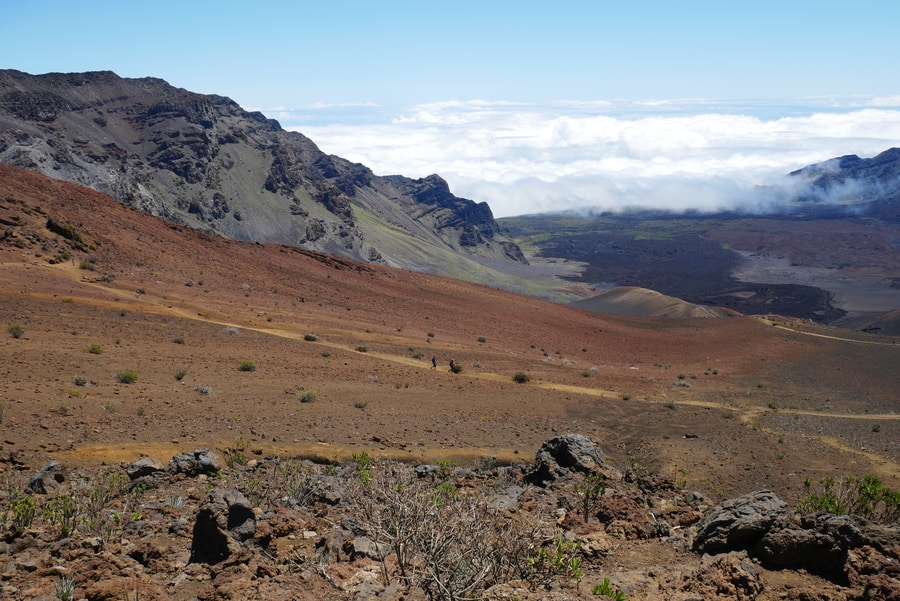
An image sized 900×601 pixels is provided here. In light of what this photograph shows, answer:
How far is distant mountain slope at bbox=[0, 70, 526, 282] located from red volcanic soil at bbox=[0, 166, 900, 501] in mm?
35190

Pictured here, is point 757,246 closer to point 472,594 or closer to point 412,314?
point 412,314

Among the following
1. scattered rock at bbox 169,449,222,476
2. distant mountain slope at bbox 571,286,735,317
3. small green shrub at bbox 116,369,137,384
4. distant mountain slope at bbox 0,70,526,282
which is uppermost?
distant mountain slope at bbox 0,70,526,282

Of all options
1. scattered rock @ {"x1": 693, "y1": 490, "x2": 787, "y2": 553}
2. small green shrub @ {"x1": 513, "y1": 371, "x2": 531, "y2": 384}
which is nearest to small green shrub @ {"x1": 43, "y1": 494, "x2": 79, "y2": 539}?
scattered rock @ {"x1": 693, "y1": 490, "x2": 787, "y2": 553}

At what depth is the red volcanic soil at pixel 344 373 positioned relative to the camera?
14164mm

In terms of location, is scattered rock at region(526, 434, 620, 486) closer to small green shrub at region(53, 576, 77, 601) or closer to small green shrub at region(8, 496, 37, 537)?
small green shrub at region(8, 496, 37, 537)

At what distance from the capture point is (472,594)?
5.66 m

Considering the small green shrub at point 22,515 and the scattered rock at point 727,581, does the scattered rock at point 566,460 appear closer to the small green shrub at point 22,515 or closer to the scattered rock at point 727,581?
the scattered rock at point 727,581

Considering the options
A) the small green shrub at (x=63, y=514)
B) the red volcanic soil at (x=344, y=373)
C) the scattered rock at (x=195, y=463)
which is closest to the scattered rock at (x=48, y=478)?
the small green shrub at (x=63, y=514)

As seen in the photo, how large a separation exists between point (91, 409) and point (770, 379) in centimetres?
3010

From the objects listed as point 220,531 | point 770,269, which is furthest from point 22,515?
point 770,269

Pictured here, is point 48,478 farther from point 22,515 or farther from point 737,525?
point 737,525

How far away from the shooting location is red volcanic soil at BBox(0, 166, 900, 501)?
46.5 ft

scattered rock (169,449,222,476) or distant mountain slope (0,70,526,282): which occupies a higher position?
distant mountain slope (0,70,526,282)

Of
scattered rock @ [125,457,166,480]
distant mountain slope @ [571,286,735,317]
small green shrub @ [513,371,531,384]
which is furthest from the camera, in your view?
distant mountain slope @ [571,286,735,317]
